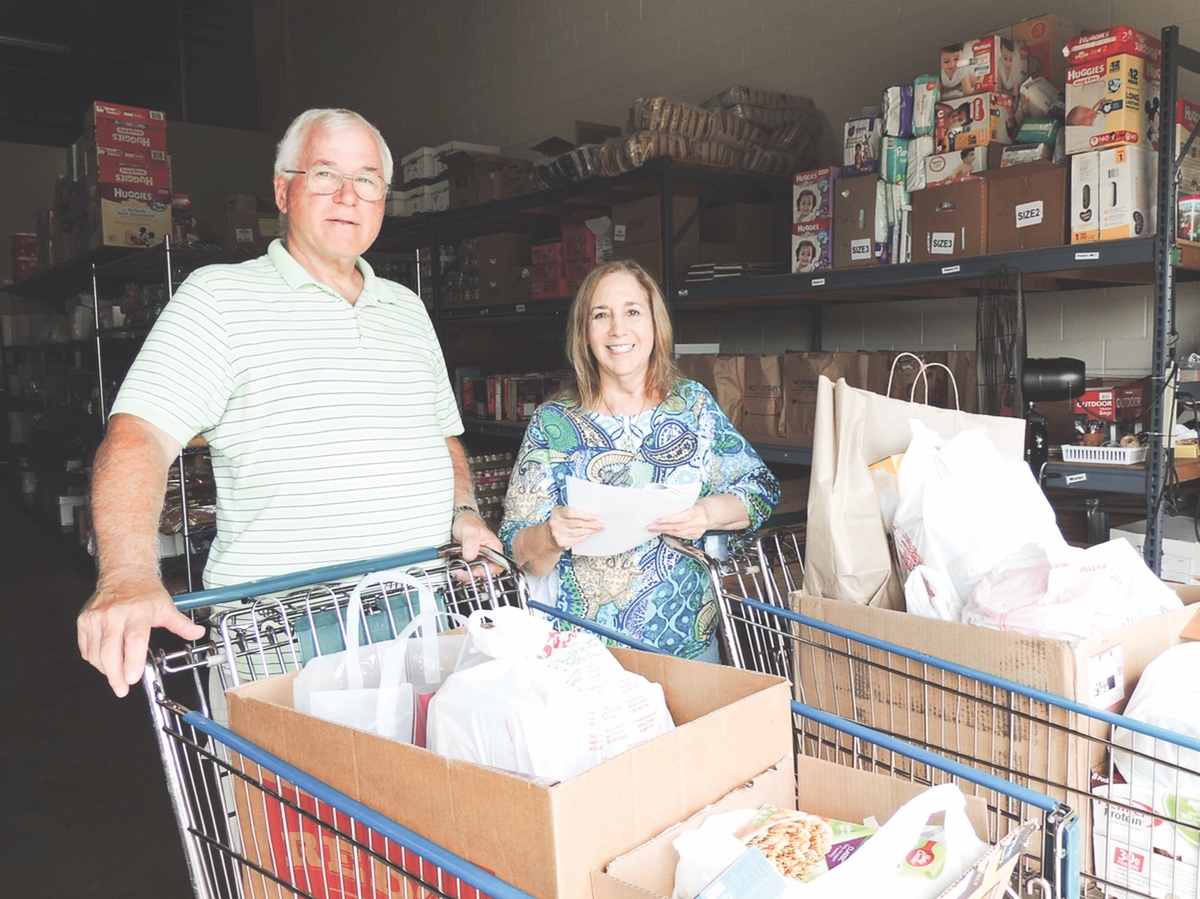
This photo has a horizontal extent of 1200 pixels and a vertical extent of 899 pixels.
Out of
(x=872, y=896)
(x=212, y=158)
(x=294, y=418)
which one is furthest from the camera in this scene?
(x=212, y=158)

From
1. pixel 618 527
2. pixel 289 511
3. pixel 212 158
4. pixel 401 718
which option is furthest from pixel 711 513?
pixel 212 158

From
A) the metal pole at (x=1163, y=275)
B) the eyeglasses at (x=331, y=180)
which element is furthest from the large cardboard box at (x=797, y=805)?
the metal pole at (x=1163, y=275)

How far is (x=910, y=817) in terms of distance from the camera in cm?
87

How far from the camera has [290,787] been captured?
1.17 meters

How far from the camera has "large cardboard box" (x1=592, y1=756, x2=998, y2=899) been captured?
2.83 feet

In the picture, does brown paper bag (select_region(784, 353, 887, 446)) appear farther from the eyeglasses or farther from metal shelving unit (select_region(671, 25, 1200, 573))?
the eyeglasses

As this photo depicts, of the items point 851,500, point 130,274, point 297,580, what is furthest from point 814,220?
point 130,274

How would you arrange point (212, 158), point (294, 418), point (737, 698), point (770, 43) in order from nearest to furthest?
point (737, 698) → point (294, 418) → point (770, 43) → point (212, 158)

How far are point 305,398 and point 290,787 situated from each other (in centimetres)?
78

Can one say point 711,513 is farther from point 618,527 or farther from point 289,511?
point 289,511

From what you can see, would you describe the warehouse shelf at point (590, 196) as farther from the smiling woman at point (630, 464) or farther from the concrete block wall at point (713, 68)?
the smiling woman at point (630, 464)

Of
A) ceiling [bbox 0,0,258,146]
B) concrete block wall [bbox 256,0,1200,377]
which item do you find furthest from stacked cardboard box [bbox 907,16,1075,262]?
ceiling [bbox 0,0,258,146]

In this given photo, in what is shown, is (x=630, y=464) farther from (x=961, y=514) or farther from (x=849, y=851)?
(x=849, y=851)

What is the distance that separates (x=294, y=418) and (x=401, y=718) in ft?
2.37
